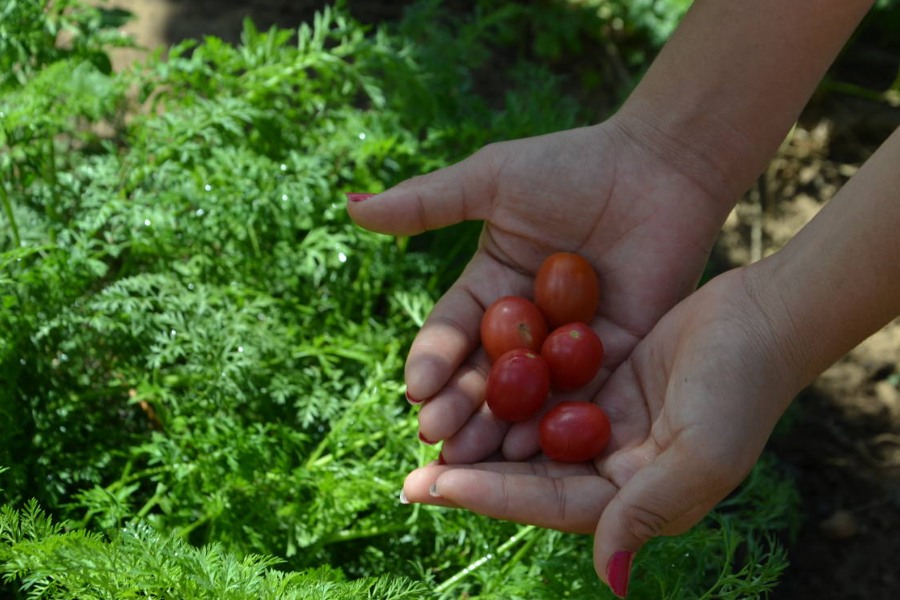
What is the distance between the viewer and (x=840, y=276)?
1.89 m

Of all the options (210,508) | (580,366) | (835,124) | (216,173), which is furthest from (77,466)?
(835,124)

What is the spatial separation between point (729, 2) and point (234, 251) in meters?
1.45

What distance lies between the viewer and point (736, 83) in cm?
242

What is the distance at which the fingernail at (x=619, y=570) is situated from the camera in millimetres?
1745

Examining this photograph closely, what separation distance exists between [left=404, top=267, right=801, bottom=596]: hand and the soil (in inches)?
11.0

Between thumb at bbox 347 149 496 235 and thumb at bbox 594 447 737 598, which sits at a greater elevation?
thumb at bbox 347 149 496 235

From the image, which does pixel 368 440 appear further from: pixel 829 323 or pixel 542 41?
pixel 542 41

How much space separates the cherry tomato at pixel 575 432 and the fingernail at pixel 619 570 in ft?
0.94

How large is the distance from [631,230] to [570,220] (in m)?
0.16

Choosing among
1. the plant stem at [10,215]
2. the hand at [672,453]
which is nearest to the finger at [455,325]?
the hand at [672,453]

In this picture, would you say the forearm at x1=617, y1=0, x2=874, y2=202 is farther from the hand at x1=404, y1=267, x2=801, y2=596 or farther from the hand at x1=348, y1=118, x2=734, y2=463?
the hand at x1=404, y1=267, x2=801, y2=596

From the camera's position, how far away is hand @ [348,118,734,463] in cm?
226

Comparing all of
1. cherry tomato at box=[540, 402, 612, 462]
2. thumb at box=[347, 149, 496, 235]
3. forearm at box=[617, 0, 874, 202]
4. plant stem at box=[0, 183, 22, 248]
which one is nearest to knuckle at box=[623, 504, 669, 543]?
cherry tomato at box=[540, 402, 612, 462]

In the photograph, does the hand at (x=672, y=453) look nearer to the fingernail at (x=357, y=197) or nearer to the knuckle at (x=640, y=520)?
the knuckle at (x=640, y=520)
